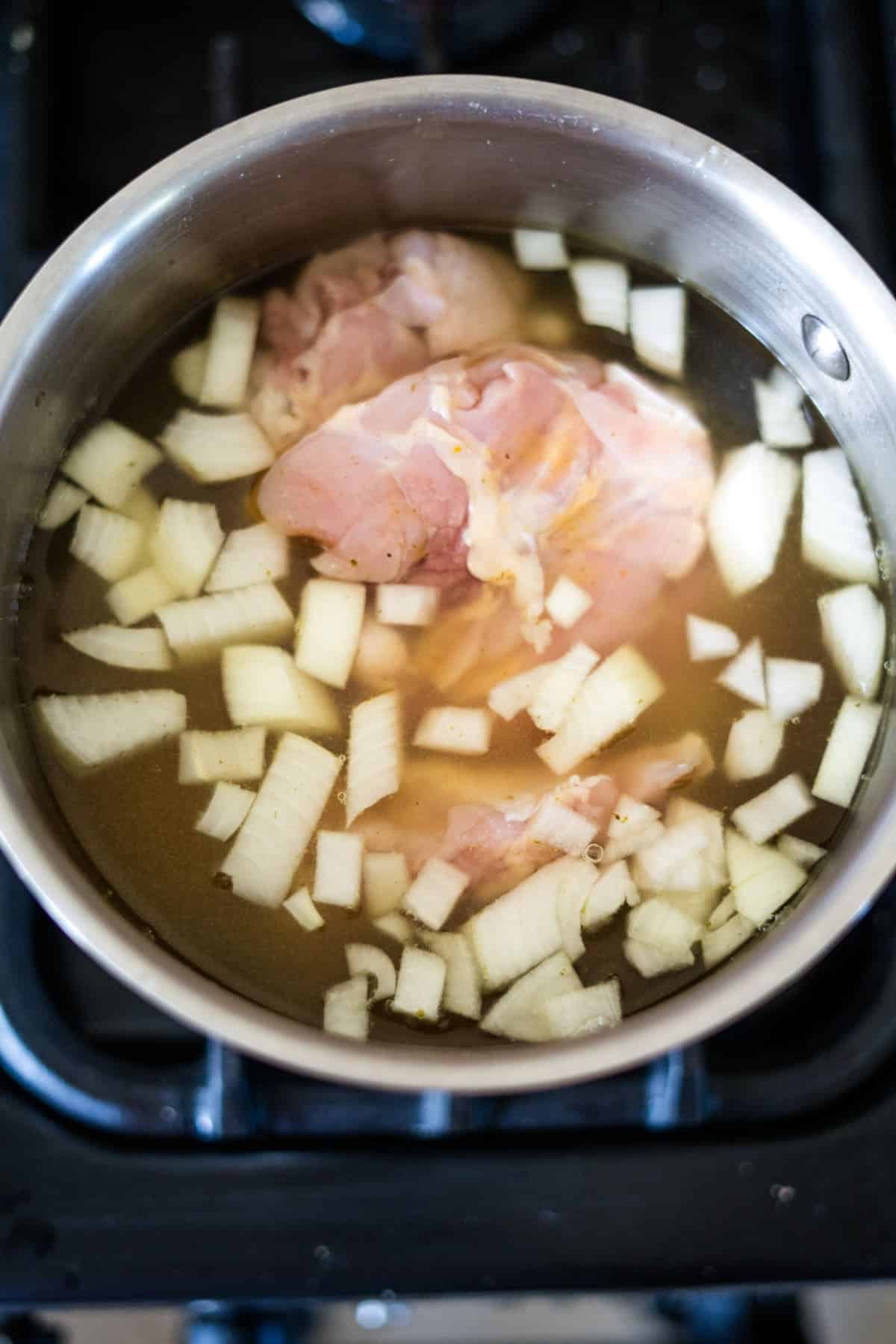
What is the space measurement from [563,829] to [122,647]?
383 millimetres

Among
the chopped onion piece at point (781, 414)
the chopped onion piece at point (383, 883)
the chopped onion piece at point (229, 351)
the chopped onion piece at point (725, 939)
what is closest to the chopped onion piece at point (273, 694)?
the chopped onion piece at point (383, 883)

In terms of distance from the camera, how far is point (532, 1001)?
92 cm

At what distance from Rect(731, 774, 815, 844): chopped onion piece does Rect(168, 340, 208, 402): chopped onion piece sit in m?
0.58

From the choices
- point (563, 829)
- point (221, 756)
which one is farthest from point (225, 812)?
point (563, 829)

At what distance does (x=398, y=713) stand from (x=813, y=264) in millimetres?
482

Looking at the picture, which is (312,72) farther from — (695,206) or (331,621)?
(331,621)

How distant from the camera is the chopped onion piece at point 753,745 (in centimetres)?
100

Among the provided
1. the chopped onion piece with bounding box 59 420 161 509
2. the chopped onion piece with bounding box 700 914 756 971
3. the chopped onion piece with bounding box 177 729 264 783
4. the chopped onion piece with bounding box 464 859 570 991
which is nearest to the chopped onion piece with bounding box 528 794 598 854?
the chopped onion piece with bounding box 464 859 570 991

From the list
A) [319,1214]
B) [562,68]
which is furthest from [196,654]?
[562,68]

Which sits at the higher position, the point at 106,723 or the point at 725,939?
the point at 106,723

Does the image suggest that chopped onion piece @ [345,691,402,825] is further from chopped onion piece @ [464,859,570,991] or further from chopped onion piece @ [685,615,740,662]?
chopped onion piece @ [685,615,740,662]

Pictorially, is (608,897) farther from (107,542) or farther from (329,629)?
(107,542)

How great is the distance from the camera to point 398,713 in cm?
100

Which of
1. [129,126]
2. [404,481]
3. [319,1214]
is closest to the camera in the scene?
[319,1214]
